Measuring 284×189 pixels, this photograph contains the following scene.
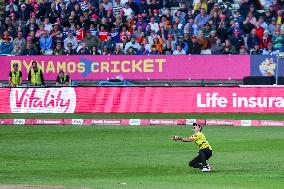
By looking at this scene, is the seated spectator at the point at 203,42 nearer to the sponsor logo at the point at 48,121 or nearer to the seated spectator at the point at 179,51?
the seated spectator at the point at 179,51

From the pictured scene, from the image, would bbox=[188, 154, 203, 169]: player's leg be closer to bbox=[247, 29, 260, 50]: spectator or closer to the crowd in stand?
the crowd in stand

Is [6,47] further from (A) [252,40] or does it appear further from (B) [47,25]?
(A) [252,40]

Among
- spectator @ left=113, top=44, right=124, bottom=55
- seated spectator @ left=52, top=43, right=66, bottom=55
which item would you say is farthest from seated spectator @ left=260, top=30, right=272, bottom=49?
seated spectator @ left=52, top=43, right=66, bottom=55

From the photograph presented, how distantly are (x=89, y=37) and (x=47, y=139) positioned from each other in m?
11.9

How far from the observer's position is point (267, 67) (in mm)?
42188

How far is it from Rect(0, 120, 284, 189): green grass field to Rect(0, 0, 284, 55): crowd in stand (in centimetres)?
846

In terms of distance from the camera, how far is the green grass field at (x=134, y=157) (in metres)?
22.9

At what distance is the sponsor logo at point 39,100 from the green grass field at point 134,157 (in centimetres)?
272

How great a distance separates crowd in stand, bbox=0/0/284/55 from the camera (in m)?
43.0

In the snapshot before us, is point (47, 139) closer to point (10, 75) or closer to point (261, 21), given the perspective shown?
point (10, 75)

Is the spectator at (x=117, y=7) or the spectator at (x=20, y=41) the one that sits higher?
the spectator at (x=117, y=7)

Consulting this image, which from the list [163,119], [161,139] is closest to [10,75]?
[163,119]

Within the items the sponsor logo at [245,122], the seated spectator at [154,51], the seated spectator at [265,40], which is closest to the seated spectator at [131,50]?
the seated spectator at [154,51]

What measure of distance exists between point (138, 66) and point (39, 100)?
20.7ft
